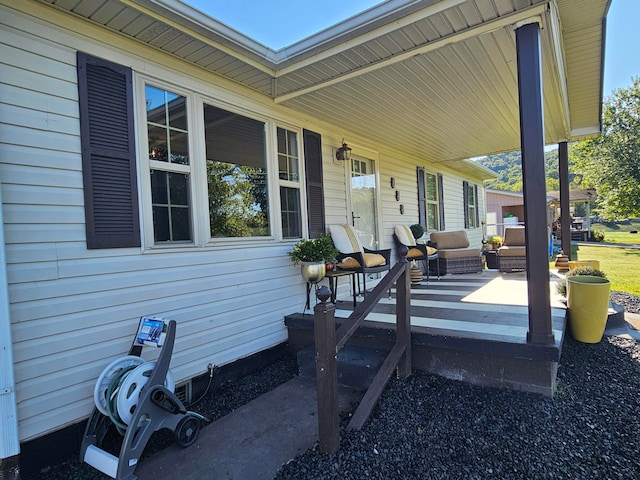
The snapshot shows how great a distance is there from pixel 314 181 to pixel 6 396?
329 centimetres

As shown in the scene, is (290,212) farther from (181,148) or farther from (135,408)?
(135,408)

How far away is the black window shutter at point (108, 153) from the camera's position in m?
2.27

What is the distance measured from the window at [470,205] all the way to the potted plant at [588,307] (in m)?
→ 6.58

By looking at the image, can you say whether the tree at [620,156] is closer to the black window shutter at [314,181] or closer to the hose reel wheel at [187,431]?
the black window shutter at [314,181]

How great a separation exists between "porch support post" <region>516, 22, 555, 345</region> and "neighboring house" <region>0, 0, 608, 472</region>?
0.25 m

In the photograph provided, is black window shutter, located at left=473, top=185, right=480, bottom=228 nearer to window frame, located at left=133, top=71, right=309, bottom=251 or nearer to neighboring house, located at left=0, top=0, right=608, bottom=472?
neighboring house, located at left=0, top=0, right=608, bottom=472

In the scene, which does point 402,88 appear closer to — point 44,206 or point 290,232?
point 290,232

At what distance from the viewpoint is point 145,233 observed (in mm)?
2559

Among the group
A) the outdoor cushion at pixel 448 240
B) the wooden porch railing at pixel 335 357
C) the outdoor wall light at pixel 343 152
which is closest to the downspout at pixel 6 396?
the wooden porch railing at pixel 335 357

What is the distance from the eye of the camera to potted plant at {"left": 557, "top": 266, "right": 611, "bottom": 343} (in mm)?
3162

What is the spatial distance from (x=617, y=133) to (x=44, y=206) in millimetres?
21766

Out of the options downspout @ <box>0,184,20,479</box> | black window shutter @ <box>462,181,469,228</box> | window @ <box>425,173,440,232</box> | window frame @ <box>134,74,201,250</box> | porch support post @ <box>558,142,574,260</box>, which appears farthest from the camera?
black window shutter @ <box>462,181,469,228</box>

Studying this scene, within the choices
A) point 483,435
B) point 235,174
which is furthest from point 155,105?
point 483,435

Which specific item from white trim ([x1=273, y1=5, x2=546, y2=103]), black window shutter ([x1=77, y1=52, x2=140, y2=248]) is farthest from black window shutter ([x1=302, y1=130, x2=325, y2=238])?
black window shutter ([x1=77, y1=52, x2=140, y2=248])
